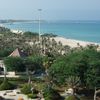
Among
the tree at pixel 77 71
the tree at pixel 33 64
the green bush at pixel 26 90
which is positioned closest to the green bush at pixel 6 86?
the green bush at pixel 26 90

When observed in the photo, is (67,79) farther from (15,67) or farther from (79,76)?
(15,67)

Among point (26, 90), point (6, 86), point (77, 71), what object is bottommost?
point (6, 86)

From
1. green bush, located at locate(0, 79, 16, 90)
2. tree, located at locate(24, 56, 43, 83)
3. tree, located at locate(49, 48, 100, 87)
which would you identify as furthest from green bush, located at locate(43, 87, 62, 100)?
tree, located at locate(24, 56, 43, 83)

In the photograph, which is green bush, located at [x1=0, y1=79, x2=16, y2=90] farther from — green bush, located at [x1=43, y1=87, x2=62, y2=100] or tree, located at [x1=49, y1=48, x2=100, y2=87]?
green bush, located at [x1=43, y1=87, x2=62, y2=100]

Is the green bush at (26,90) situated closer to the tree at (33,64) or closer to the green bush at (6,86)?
the green bush at (6,86)

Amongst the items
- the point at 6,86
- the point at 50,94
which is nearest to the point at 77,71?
the point at 50,94

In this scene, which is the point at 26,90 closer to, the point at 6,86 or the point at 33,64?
the point at 6,86

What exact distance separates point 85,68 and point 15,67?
1755cm

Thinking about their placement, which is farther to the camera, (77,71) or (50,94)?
(77,71)

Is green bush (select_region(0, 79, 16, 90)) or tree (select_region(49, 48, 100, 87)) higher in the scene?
tree (select_region(49, 48, 100, 87))

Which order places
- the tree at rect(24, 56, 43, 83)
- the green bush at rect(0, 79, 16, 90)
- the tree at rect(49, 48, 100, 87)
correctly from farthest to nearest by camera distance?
1. the tree at rect(24, 56, 43, 83)
2. the green bush at rect(0, 79, 16, 90)
3. the tree at rect(49, 48, 100, 87)

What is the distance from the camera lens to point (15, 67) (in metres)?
65.8

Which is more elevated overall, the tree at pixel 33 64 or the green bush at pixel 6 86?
the tree at pixel 33 64

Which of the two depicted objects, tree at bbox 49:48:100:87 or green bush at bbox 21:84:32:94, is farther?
tree at bbox 49:48:100:87
